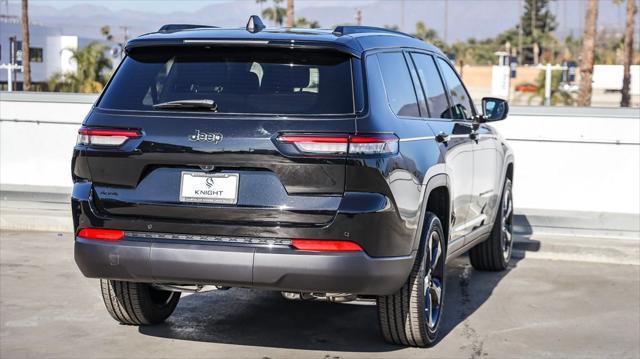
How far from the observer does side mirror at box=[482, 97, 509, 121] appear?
8.57m

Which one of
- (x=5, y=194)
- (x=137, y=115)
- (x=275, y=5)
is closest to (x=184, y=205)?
(x=137, y=115)

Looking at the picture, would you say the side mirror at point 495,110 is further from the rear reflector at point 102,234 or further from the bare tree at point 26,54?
the bare tree at point 26,54

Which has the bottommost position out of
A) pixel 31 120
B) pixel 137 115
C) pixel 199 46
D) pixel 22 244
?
pixel 22 244

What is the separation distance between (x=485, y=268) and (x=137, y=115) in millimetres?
4608

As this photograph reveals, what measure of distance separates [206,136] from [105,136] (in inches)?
24.1

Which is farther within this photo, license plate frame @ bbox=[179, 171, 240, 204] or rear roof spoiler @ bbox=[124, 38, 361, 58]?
rear roof spoiler @ bbox=[124, 38, 361, 58]

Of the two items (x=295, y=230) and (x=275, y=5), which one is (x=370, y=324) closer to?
(x=295, y=230)

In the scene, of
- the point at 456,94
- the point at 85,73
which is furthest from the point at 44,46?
the point at 456,94

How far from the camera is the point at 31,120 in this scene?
13266mm

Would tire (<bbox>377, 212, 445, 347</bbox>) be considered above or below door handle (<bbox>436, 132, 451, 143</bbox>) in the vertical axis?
below

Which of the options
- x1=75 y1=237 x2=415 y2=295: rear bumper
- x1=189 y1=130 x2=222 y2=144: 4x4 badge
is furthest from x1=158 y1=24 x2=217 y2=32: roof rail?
x1=75 y1=237 x2=415 y2=295: rear bumper

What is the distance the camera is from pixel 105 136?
19.6 ft

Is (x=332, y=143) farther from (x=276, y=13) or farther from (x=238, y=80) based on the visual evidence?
(x=276, y=13)

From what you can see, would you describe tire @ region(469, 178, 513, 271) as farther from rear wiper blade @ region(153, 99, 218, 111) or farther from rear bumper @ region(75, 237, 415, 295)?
rear wiper blade @ region(153, 99, 218, 111)
